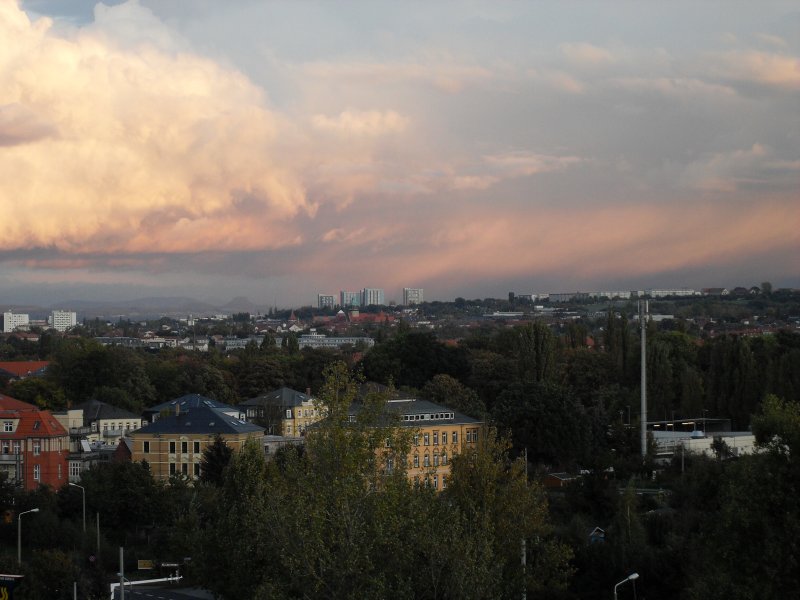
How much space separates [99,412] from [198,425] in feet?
50.3

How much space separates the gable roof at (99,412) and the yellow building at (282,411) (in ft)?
24.1

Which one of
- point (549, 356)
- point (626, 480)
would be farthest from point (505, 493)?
point (549, 356)

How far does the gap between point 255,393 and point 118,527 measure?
3746 centimetres

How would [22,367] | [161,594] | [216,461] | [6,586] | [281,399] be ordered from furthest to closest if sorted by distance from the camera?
[22,367] → [281,399] → [216,461] → [161,594] → [6,586]

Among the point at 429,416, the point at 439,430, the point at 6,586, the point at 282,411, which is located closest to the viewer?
the point at 6,586

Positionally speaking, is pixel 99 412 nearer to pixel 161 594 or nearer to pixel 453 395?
pixel 453 395

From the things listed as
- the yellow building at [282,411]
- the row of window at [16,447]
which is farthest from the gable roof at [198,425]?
the yellow building at [282,411]

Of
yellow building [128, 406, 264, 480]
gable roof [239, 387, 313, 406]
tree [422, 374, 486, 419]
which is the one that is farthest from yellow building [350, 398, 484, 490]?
gable roof [239, 387, 313, 406]

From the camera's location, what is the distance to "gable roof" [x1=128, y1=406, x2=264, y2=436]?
56.1 m

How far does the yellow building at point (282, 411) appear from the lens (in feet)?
229

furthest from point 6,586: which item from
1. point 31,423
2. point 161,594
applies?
point 31,423

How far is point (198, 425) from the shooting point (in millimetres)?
56688

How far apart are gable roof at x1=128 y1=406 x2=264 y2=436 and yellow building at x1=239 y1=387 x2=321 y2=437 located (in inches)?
399

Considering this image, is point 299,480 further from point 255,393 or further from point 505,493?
point 255,393
